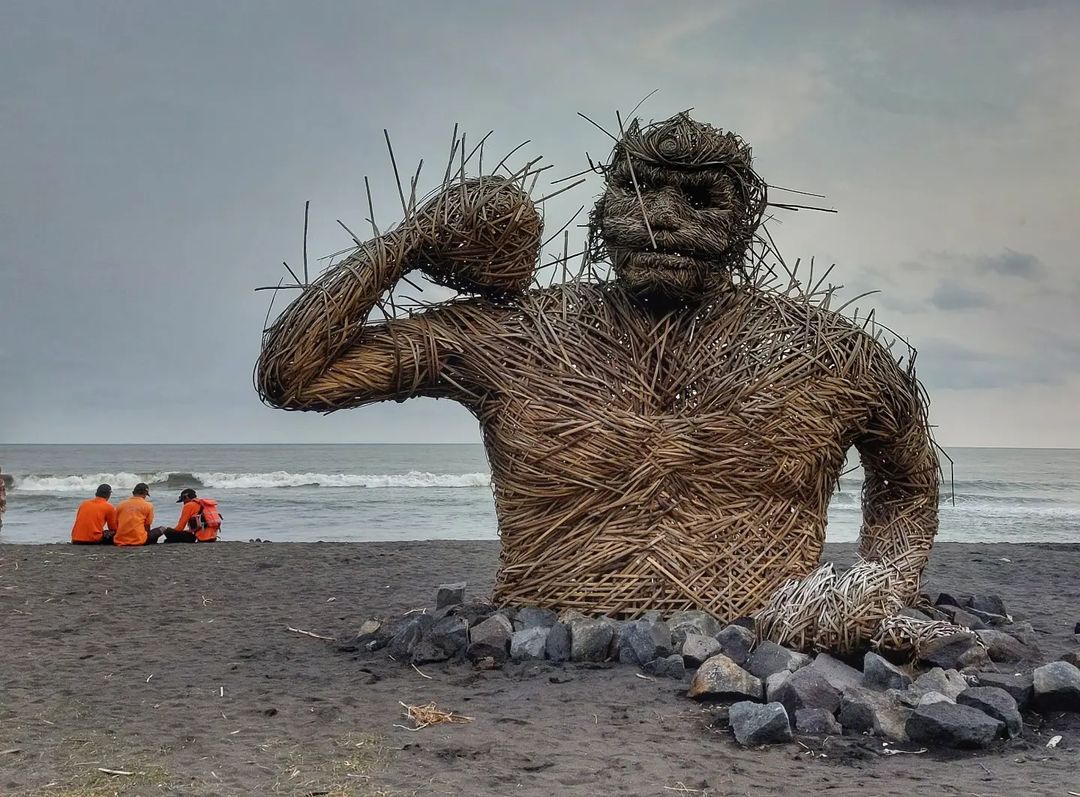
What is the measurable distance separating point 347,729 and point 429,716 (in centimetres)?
34

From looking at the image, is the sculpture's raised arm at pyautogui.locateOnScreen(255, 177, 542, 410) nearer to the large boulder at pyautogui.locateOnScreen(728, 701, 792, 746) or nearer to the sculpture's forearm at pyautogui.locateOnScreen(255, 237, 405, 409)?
the sculpture's forearm at pyautogui.locateOnScreen(255, 237, 405, 409)

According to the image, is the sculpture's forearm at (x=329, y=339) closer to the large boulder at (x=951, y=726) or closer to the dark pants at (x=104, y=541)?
the large boulder at (x=951, y=726)

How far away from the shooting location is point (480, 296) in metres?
5.57

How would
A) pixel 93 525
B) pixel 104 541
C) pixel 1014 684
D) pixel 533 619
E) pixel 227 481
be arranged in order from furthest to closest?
pixel 227 481 → pixel 104 541 → pixel 93 525 → pixel 533 619 → pixel 1014 684

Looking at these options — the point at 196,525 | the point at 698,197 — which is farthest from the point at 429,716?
the point at 196,525

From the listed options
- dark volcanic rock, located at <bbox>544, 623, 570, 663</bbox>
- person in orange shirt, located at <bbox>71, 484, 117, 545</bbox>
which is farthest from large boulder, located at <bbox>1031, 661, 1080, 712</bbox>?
person in orange shirt, located at <bbox>71, 484, 117, 545</bbox>

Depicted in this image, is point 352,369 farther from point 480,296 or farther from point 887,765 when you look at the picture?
point 887,765

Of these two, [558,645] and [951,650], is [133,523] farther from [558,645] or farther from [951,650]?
[951,650]

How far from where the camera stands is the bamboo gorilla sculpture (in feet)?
17.0

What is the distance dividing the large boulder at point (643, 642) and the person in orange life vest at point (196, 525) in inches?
354

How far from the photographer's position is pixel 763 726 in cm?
376

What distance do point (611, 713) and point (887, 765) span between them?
3.80ft

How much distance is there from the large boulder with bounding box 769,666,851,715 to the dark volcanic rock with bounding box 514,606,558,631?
1.46 meters

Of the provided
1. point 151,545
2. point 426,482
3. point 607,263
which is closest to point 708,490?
point 607,263
